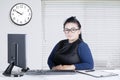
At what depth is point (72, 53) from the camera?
2.74 metres

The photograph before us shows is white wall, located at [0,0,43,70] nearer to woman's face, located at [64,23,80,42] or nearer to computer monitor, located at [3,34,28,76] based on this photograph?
woman's face, located at [64,23,80,42]

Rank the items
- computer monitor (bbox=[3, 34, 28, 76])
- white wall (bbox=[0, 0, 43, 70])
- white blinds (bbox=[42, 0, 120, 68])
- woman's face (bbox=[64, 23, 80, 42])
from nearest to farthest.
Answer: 1. computer monitor (bbox=[3, 34, 28, 76])
2. woman's face (bbox=[64, 23, 80, 42])
3. white wall (bbox=[0, 0, 43, 70])
4. white blinds (bbox=[42, 0, 120, 68])

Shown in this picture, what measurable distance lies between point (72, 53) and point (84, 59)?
6.5 inches

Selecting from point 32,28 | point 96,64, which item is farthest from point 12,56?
point 96,64

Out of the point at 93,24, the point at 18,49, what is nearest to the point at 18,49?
the point at 18,49

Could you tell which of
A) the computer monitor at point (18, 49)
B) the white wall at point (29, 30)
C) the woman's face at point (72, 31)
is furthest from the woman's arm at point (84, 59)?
the white wall at point (29, 30)

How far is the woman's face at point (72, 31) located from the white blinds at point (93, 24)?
4.69 ft

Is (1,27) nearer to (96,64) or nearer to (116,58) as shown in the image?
(96,64)

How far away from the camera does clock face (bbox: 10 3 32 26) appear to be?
4.15m

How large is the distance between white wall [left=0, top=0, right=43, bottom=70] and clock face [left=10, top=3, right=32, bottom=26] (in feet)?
0.17

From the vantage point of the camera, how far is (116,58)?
4.34 metres

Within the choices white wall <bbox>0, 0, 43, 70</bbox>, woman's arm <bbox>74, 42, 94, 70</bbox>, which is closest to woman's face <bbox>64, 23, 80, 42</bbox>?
woman's arm <bbox>74, 42, 94, 70</bbox>

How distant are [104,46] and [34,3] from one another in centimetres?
140

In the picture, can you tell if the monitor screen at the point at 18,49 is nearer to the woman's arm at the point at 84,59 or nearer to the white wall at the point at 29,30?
the woman's arm at the point at 84,59
